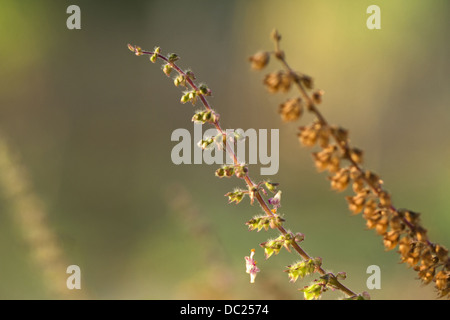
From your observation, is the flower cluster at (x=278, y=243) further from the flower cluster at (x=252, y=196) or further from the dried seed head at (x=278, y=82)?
the dried seed head at (x=278, y=82)

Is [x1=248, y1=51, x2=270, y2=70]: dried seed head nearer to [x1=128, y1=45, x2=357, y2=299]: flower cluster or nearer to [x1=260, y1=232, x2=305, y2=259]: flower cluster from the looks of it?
[x1=128, y1=45, x2=357, y2=299]: flower cluster

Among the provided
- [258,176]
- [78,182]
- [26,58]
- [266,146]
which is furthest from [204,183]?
[26,58]

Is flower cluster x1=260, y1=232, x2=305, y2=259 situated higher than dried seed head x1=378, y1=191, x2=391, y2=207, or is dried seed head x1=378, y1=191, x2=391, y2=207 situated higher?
dried seed head x1=378, y1=191, x2=391, y2=207

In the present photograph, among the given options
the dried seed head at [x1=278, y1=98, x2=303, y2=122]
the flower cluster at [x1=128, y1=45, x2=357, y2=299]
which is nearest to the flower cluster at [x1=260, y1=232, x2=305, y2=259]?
the flower cluster at [x1=128, y1=45, x2=357, y2=299]

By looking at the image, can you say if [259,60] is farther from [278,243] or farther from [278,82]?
[278,243]

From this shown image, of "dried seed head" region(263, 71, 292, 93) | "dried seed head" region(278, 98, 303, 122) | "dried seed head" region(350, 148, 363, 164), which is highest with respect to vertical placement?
"dried seed head" region(263, 71, 292, 93)

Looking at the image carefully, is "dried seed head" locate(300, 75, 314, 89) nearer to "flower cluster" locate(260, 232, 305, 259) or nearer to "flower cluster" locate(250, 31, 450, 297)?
"flower cluster" locate(250, 31, 450, 297)

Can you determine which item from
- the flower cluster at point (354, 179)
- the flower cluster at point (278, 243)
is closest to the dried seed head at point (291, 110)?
the flower cluster at point (354, 179)

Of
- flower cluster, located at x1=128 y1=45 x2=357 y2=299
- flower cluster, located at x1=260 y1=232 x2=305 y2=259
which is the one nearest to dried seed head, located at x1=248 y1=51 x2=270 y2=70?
flower cluster, located at x1=128 y1=45 x2=357 y2=299
